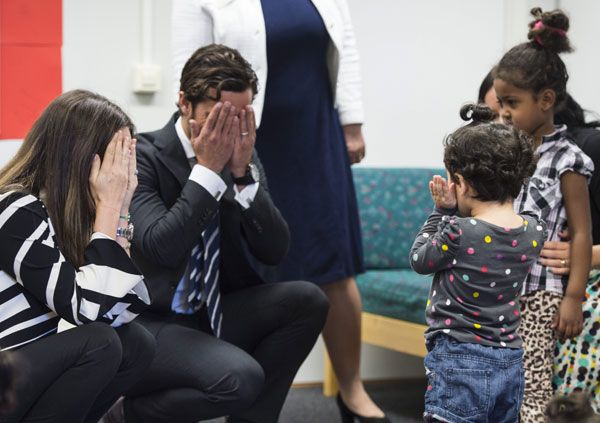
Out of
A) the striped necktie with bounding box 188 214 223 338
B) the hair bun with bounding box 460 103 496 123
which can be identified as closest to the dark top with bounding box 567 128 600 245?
the hair bun with bounding box 460 103 496 123

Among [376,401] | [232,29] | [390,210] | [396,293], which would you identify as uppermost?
[232,29]

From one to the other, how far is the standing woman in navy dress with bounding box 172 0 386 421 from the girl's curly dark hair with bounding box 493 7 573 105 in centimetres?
55

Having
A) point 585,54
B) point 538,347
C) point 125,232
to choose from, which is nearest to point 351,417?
point 538,347

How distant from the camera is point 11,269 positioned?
1682 mm

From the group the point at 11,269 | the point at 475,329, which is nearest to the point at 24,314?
the point at 11,269

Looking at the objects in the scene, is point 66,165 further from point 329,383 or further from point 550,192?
point 329,383

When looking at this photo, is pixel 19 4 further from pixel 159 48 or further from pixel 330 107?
pixel 330 107

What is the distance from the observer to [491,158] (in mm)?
1781

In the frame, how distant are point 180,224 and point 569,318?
858 mm

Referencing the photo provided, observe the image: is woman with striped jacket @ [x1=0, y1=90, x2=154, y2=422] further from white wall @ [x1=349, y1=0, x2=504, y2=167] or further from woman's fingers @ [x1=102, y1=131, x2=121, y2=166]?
white wall @ [x1=349, y1=0, x2=504, y2=167]

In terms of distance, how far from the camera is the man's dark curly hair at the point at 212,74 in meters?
2.08

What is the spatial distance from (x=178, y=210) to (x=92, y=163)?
29 centimetres

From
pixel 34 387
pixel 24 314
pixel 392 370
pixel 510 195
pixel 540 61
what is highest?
pixel 540 61

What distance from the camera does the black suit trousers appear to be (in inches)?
78.7
